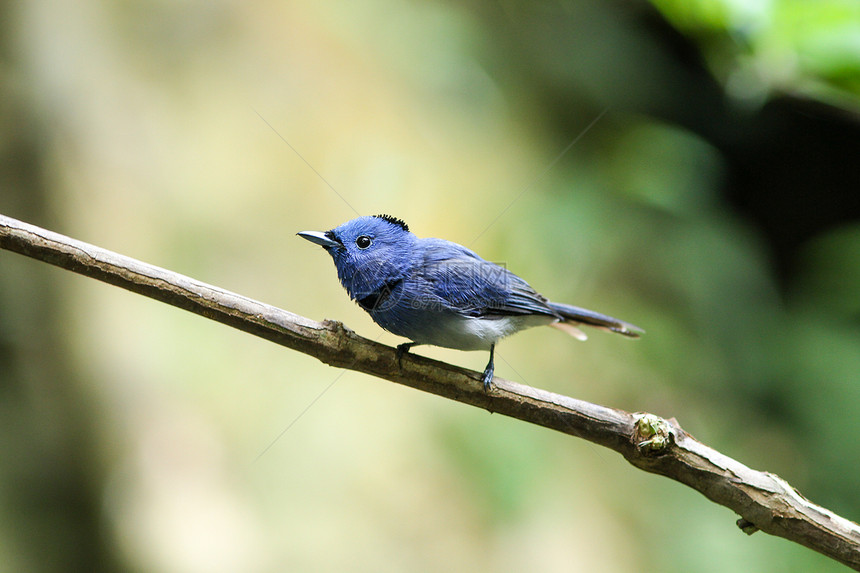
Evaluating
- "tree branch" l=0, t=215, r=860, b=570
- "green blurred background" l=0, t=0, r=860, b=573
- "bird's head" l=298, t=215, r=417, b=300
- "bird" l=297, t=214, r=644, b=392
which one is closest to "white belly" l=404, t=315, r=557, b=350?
"bird" l=297, t=214, r=644, b=392

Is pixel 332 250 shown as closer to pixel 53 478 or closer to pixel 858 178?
pixel 53 478

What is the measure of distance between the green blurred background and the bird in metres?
1.45

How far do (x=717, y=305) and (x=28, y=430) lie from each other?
4775 mm

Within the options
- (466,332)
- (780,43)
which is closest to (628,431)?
(466,332)

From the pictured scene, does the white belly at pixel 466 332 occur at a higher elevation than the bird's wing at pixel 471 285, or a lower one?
lower

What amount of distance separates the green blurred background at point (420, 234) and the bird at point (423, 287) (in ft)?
4.74

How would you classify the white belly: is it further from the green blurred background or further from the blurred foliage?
the blurred foliage

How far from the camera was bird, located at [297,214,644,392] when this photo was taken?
97.6 inches

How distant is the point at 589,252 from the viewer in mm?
4656

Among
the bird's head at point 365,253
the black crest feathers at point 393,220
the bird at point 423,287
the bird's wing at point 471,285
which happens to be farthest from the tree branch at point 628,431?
the black crest feathers at point 393,220

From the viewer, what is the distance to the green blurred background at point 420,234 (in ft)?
13.3

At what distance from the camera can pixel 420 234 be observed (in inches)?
187

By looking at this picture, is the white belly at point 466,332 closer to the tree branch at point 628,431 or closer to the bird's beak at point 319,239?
the tree branch at point 628,431

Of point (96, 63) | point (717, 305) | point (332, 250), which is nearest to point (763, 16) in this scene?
point (717, 305)
